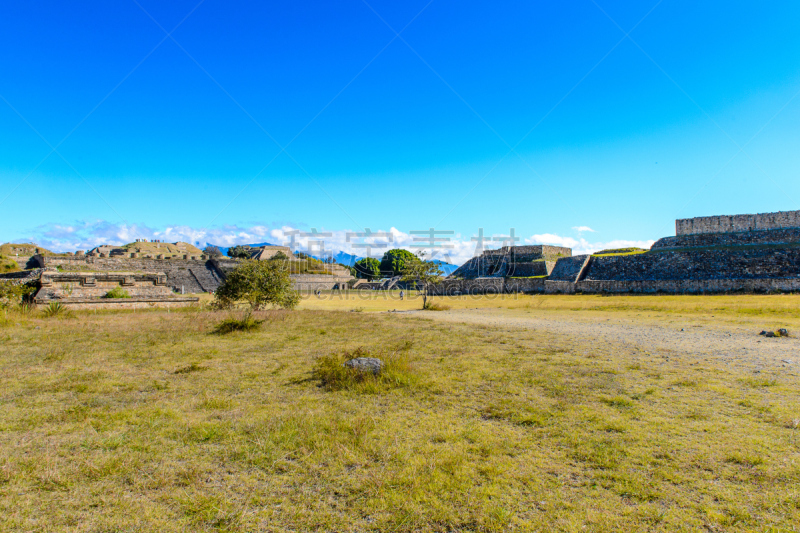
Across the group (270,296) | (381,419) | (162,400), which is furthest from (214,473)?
(270,296)

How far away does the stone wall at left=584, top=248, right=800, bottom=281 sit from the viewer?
24.2 m

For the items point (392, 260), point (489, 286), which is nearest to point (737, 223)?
point (489, 286)

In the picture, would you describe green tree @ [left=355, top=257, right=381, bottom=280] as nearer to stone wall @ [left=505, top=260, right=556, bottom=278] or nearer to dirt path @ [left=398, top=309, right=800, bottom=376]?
stone wall @ [left=505, top=260, right=556, bottom=278]

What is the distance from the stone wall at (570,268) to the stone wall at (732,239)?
17.1 ft

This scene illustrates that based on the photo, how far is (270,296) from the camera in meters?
19.8

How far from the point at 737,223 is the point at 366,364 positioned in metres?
34.5

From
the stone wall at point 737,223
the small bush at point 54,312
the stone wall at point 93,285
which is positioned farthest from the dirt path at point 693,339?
the stone wall at point 93,285

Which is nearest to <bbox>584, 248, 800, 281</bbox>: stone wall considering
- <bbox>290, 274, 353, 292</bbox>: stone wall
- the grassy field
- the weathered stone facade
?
the weathered stone facade

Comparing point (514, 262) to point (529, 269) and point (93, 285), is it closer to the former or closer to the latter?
point (529, 269)

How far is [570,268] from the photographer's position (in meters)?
34.1

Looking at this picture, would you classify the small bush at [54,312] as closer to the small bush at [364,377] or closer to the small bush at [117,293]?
the small bush at [117,293]

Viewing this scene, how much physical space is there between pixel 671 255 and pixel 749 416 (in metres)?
28.8

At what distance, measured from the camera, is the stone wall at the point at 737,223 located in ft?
91.2

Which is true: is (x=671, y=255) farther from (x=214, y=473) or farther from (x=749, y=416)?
(x=214, y=473)
